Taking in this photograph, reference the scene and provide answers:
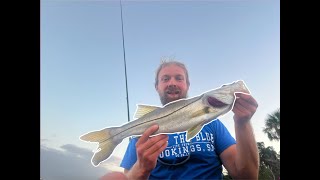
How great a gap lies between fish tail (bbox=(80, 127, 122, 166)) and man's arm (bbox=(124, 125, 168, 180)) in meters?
0.16

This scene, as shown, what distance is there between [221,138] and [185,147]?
0.24 meters

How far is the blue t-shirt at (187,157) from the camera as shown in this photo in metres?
2.30

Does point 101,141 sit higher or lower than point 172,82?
lower

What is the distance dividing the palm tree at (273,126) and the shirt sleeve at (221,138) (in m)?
0.23

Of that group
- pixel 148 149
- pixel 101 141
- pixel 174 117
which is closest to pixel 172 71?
pixel 174 117

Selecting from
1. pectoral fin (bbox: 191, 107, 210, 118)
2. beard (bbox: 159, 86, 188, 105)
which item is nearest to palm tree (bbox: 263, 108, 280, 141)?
pectoral fin (bbox: 191, 107, 210, 118)

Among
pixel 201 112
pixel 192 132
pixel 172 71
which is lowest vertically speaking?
pixel 192 132

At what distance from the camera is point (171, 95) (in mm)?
2332

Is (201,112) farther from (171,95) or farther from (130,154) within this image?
(130,154)

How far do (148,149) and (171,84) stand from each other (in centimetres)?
45

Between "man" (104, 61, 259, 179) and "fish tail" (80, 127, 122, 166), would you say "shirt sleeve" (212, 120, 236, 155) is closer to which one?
"man" (104, 61, 259, 179)

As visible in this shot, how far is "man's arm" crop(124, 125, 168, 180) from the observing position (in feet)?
7.50
